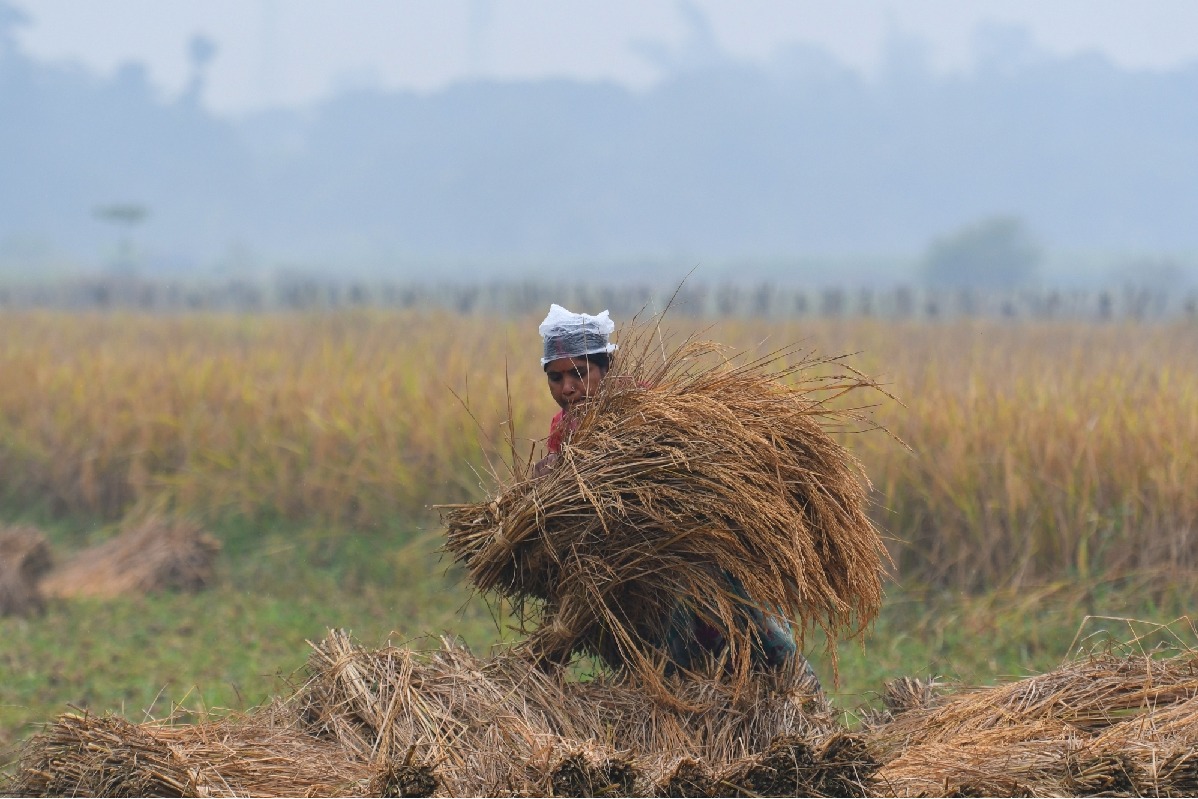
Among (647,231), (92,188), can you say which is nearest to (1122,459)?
(647,231)

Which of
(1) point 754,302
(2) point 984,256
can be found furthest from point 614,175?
(1) point 754,302

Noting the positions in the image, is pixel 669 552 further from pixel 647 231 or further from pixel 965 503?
pixel 647 231

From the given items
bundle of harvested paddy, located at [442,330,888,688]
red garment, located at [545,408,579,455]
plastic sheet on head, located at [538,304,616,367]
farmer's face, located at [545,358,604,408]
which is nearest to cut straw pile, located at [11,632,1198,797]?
bundle of harvested paddy, located at [442,330,888,688]

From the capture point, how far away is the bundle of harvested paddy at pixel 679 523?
284cm

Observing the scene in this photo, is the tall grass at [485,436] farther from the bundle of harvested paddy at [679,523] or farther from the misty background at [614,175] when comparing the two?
the misty background at [614,175]

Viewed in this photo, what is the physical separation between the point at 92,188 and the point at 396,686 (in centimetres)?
17265

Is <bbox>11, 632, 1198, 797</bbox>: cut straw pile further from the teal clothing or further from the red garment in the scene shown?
the red garment

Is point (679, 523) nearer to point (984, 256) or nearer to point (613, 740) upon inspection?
point (613, 740)

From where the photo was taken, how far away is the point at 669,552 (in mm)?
2949

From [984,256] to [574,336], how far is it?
90.9 meters

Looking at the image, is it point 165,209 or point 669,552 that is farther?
point 165,209

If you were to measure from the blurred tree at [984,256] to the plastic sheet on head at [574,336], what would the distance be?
88.2 metres

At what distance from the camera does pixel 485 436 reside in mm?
4336

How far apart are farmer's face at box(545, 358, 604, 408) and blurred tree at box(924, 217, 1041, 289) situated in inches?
3474
